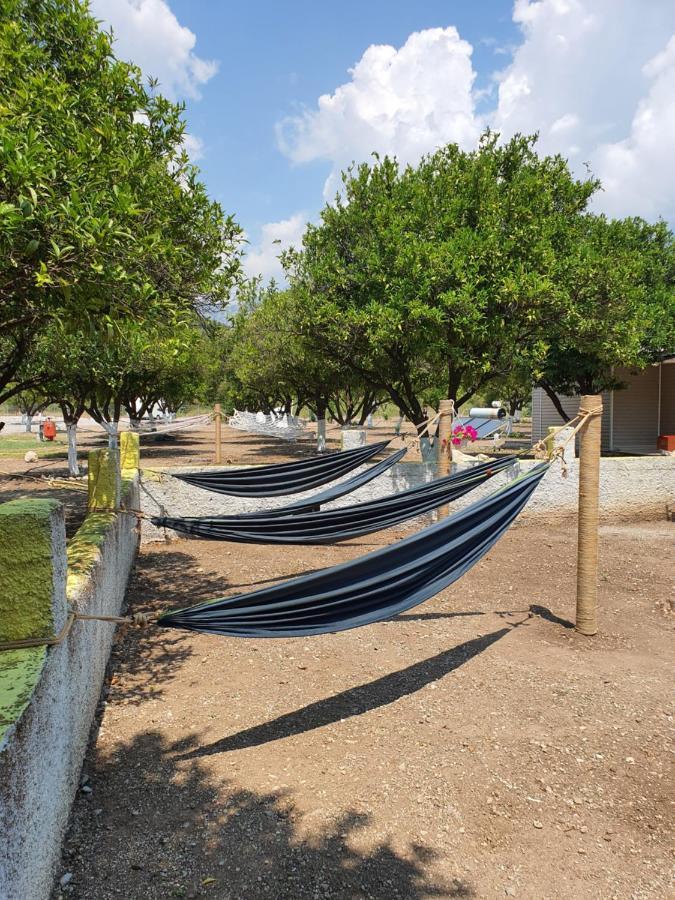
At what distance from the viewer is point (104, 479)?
5.03 meters

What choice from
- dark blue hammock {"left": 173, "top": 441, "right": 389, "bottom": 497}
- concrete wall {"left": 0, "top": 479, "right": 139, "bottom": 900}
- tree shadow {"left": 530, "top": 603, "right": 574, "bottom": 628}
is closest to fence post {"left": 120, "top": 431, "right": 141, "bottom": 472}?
dark blue hammock {"left": 173, "top": 441, "right": 389, "bottom": 497}

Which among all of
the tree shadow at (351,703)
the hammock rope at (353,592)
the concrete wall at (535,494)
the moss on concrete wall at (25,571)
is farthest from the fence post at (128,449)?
the moss on concrete wall at (25,571)

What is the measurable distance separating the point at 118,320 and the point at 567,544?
582 centimetres

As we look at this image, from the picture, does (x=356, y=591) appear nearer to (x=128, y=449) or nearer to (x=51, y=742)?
(x=51, y=742)

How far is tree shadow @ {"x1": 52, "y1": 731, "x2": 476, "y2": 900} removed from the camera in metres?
2.22

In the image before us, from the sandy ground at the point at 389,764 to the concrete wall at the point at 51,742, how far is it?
243 millimetres

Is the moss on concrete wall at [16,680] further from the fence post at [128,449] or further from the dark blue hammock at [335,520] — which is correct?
the fence post at [128,449]

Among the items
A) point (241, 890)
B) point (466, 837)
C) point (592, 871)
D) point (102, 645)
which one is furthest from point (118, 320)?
point (592, 871)

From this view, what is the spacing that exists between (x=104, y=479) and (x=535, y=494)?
A: 573 cm

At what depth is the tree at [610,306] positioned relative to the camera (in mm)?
9547

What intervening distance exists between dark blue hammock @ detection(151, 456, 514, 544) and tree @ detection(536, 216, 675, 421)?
570 centimetres

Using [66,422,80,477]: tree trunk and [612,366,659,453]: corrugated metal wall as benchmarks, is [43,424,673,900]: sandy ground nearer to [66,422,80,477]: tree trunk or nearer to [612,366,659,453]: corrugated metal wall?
[66,422,80,477]: tree trunk

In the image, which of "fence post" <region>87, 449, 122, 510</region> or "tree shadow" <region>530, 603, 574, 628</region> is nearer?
"tree shadow" <region>530, 603, 574, 628</region>

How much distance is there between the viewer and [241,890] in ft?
7.25
